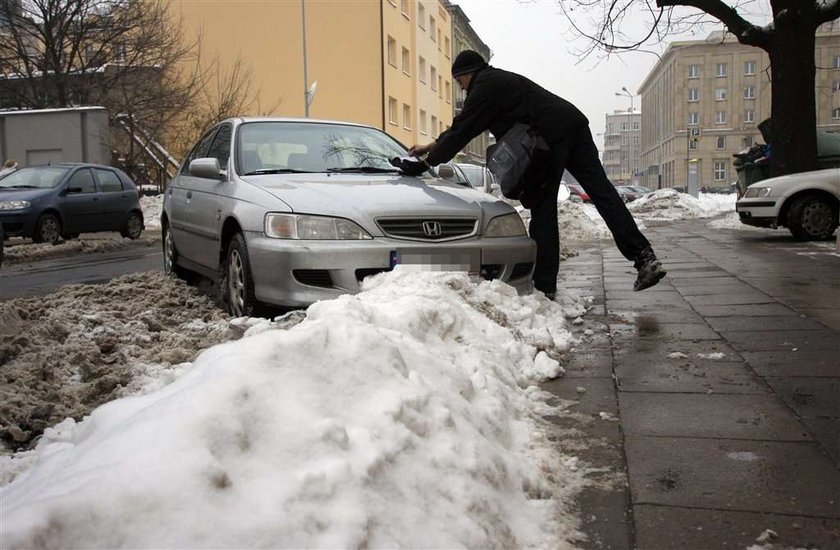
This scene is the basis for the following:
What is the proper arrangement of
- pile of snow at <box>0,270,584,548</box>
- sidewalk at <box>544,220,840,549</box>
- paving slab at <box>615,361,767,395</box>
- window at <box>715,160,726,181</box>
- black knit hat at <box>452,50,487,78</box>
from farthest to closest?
window at <box>715,160,726,181</box> → black knit hat at <box>452,50,487,78</box> → paving slab at <box>615,361,767,395</box> → sidewalk at <box>544,220,840,549</box> → pile of snow at <box>0,270,584,548</box>

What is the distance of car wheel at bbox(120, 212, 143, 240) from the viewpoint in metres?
15.4

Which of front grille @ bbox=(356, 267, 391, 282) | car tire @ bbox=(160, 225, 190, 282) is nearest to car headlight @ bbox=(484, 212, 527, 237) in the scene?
front grille @ bbox=(356, 267, 391, 282)

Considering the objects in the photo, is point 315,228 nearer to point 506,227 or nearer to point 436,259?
point 436,259

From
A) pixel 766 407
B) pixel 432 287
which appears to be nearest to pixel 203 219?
pixel 432 287

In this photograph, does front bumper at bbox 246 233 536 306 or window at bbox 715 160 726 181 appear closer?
front bumper at bbox 246 233 536 306

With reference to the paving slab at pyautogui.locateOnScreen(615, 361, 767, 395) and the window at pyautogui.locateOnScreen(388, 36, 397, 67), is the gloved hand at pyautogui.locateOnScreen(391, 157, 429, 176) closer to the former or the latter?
the paving slab at pyautogui.locateOnScreen(615, 361, 767, 395)

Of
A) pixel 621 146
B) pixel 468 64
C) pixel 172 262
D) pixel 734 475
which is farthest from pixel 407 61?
pixel 621 146

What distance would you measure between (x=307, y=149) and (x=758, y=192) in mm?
8413

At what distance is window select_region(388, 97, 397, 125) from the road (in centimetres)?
2613

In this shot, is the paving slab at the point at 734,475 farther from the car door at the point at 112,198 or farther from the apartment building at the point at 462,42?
the apartment building at the point at 462,42

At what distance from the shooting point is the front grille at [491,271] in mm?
4926

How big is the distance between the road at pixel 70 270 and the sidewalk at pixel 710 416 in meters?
5.73

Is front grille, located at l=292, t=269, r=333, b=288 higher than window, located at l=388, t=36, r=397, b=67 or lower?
lower

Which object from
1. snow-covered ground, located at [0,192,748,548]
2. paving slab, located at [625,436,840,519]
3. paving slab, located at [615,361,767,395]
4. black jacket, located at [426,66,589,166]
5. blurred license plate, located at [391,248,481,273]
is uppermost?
black jacket, located at [426,66,589,166]
